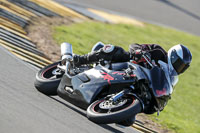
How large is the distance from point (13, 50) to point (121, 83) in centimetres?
334

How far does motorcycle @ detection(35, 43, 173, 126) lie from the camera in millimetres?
5531

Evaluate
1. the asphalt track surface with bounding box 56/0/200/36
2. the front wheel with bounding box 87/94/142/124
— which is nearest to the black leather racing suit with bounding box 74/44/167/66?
the front wheel with bounding box 87/94/142/124

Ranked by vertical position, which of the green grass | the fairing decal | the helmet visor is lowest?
the green grass

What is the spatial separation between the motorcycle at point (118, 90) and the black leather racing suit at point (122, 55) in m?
0.10

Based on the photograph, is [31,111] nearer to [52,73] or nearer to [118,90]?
[118,90]

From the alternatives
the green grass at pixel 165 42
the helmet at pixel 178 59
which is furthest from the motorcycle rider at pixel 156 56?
the green grass at pixel 165 42

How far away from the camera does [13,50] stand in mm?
8500

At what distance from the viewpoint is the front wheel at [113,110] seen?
17.4 feet

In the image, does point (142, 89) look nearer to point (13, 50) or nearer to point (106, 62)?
point (106, 62)

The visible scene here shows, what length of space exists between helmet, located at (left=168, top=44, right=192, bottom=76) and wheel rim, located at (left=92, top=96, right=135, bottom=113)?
34.5 inches

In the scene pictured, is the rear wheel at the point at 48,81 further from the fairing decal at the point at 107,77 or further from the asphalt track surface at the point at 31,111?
the fairing decal at the point at 107,77

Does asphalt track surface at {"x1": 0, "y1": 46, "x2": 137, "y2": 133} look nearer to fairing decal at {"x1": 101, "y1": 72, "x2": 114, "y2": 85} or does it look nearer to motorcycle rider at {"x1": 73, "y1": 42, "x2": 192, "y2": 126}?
fairing decal at {"x1": 101, "y1": 72, "x2": 114, "y2": 85}

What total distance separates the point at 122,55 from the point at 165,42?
976 cm

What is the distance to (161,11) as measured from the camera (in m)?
18.6
